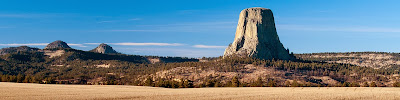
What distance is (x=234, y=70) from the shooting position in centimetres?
17762

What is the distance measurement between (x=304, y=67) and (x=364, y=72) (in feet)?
92.7

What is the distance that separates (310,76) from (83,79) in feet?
349

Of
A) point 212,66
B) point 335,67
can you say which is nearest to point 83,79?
point 212,66

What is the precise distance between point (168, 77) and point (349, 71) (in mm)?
86049

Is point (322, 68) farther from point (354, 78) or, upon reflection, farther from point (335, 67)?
point (354, 78)

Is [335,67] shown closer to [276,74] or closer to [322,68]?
[322,68]

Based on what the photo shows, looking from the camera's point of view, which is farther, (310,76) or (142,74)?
(142,74)

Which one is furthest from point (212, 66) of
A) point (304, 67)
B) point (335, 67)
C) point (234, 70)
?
point (335, 67)

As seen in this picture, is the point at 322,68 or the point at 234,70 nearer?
the point at 234,70

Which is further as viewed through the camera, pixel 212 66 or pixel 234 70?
pixel 212 66

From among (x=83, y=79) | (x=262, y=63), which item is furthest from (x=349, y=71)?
(x=83, y=79)

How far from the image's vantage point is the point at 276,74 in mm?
168625

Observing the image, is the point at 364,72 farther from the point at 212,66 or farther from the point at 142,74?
the point at 142,74

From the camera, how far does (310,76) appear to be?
171 m
